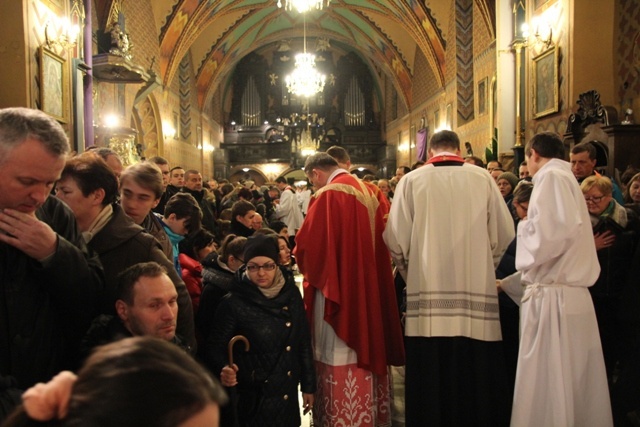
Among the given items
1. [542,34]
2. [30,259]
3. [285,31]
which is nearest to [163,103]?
[285,31]

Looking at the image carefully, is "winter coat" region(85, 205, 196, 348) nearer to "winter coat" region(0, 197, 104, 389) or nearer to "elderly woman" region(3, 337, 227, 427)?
"winter coat" region(0, 197, 104, 389)

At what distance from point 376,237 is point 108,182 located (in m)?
2.13

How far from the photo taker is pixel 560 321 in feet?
10.5

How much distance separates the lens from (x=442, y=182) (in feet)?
12.4

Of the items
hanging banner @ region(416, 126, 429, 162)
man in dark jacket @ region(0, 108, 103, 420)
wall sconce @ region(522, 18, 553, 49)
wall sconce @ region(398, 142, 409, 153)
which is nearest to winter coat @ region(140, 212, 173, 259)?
man in dark jacket @ region(0, 108, 103, 420)

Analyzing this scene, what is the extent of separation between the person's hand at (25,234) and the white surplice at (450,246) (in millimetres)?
2525

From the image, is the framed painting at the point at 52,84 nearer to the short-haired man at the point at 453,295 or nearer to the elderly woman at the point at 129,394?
the short-haired man at the point at 453,295

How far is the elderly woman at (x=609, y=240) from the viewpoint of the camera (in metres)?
3.62

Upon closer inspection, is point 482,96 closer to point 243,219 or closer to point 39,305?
point 243,219

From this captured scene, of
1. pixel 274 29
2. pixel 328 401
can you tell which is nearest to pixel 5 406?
pixel 328 401

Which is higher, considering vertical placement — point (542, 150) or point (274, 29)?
point (274, 29)

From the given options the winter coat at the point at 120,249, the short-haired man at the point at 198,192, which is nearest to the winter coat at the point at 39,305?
the winter coat at the point at 120,249

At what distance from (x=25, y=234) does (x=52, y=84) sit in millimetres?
6590

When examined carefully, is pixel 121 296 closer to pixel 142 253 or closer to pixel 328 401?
pixel 142 253
